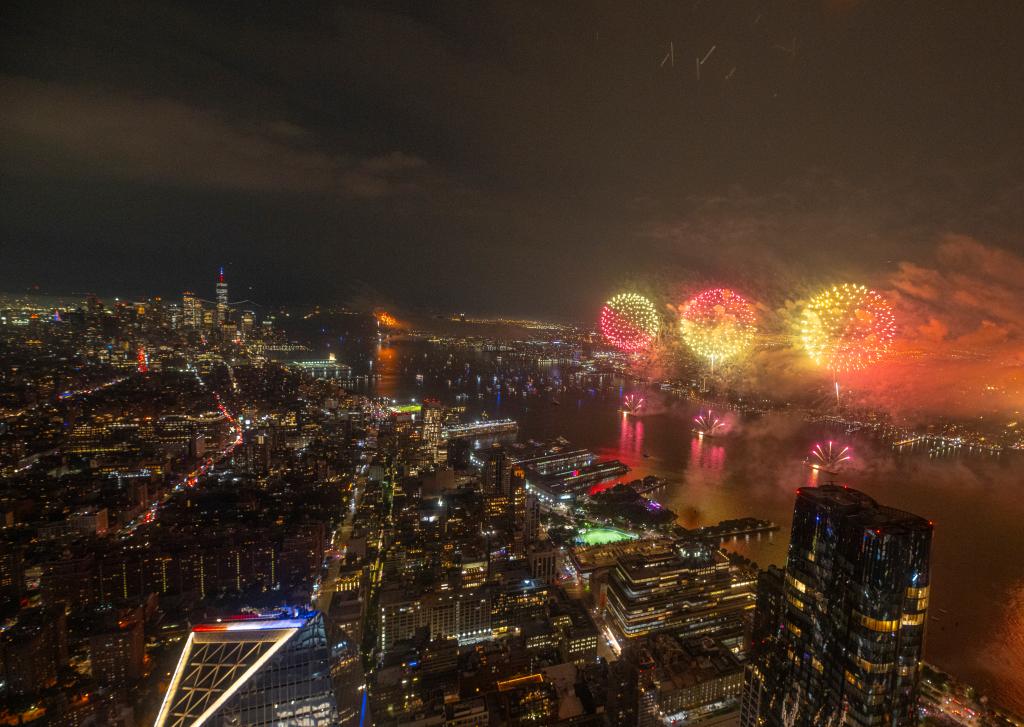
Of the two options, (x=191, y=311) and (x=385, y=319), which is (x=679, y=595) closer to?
(x=191, y=311)

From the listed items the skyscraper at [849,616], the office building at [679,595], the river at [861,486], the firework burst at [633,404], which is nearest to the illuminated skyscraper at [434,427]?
the river at [861,486]

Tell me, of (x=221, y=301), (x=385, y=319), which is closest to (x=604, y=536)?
(x=221, y=301)

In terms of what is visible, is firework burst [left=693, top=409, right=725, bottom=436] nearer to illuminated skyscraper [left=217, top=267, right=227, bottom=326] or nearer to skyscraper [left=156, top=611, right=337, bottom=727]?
skyscraper [left=156, top=611, right=337, bottom=727]

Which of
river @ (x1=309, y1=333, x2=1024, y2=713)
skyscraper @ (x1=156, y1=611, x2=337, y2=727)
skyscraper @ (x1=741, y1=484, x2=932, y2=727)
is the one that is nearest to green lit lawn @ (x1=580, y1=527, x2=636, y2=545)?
river @ (x1=309, y1=333, x2=1024, y2=713)

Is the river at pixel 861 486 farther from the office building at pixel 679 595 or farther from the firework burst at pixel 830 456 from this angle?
the office building at pixel 679 595

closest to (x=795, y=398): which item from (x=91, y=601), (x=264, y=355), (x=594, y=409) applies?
(x=594, y=409)

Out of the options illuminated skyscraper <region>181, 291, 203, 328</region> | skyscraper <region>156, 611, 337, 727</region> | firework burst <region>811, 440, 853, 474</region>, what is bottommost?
firework burst <region>811, 440, 853, 474</region>
